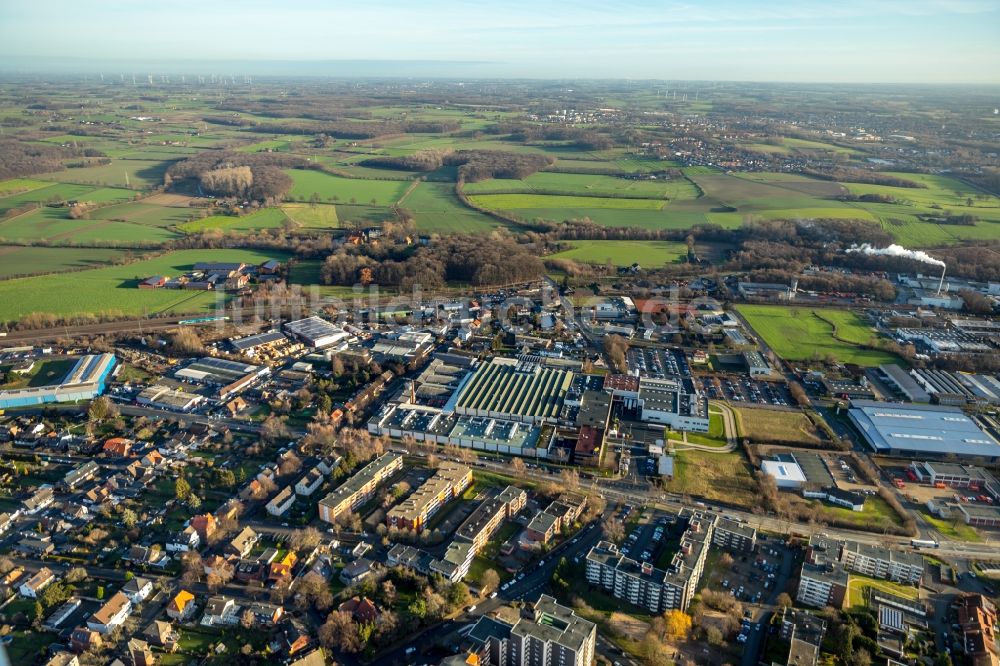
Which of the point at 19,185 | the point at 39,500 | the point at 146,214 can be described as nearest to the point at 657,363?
the point at 39,500

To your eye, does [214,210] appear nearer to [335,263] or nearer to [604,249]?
[335,263]

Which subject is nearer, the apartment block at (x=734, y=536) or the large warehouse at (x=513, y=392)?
the apartment block at (x=734, y=536)

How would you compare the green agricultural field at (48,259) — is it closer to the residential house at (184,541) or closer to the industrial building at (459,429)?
the industrial building at (459,429)

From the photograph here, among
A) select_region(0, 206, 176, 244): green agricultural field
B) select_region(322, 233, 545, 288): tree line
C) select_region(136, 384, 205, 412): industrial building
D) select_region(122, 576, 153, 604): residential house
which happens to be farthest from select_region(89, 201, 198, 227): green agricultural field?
select_region(122, 576, 153, 604): residential house

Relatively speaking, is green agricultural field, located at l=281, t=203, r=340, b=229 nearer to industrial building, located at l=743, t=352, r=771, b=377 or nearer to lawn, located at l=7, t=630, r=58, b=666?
industrial building, located at l=743, t=352, r=771, b=377

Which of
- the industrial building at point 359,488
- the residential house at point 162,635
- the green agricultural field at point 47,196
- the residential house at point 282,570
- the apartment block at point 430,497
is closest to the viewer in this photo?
the residential house at point 162,635

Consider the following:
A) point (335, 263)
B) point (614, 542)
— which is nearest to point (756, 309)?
point (614, 542)

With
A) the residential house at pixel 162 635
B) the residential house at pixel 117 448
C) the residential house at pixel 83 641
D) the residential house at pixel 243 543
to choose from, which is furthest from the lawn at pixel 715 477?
the residential house at pixel 117 448
